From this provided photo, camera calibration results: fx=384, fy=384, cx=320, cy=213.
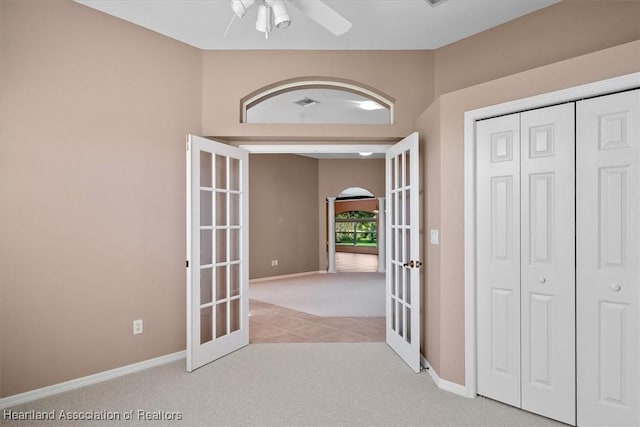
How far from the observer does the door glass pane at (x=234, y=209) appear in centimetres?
381

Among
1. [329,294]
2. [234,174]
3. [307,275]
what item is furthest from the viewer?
[307,275]

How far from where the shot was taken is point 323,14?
2439 mm

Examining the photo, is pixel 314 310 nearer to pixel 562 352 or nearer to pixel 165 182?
pixel 165 182

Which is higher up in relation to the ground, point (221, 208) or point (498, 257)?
point (221, 208)

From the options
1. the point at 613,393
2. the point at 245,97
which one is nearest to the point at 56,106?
the point at 245,97

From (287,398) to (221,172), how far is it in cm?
209

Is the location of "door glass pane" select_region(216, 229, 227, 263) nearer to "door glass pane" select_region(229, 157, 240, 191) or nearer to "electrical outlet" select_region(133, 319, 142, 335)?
"door glass pane" select_region(229, 157, 240, 191)

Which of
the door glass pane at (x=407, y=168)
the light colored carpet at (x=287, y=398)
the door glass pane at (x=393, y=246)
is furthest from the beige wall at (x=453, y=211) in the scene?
the door glass pane at (x=393, y=246)

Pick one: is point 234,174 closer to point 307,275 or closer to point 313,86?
point 313,86

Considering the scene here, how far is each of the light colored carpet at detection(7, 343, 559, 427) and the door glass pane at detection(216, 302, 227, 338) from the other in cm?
26

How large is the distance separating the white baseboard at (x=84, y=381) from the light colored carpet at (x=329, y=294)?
2335 millimetres

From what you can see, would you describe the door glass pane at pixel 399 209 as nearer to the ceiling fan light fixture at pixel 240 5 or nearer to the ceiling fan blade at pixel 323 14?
the ceiling fan blade at pixel 323 14

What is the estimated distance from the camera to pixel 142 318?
134 inches

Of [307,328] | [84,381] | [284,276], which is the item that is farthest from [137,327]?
[284,276]
